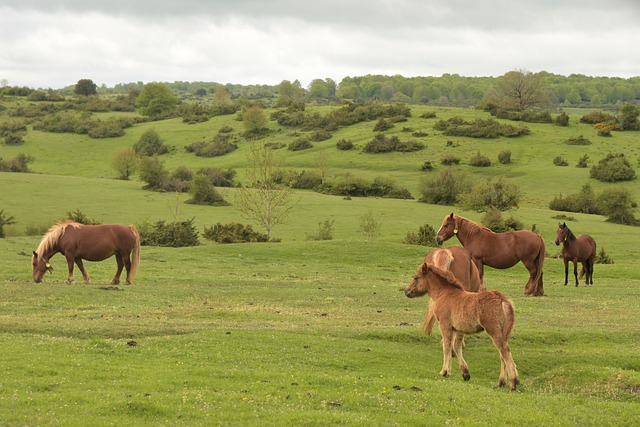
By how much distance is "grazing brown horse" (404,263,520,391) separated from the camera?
12.6 metres

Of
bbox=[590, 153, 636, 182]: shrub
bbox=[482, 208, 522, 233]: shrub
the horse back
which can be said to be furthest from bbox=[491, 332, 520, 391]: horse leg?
bbox=[590, 153, 636, 182]: shrub

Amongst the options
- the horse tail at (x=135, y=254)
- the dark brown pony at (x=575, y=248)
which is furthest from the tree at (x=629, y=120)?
the horse tail at (x=135, y=254)

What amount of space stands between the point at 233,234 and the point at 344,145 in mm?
51074

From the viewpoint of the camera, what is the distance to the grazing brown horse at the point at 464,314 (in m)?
12.6

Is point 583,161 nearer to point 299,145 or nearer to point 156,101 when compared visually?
point 299,145

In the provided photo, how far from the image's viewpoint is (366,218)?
52.7m

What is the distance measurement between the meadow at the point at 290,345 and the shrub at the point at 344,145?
51796 millimetres

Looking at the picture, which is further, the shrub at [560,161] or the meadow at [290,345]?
the shrub at [560,161]

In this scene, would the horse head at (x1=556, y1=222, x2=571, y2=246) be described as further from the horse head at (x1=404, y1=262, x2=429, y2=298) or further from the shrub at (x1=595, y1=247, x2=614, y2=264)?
the horse head at (x1=404, y1=262, x2=429, y2=298)

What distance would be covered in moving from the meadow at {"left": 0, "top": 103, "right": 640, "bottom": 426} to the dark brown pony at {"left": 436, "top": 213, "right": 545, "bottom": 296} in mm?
1584

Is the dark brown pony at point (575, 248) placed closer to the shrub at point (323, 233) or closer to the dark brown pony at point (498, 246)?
the dark brown pony at point (498, 246)

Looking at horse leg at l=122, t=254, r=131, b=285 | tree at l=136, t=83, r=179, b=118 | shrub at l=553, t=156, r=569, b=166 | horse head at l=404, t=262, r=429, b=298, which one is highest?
tree at l=136, t=83, r=179, b=118

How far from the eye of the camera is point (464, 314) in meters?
13.2

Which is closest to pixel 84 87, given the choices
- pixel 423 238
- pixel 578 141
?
pixel 578 141
